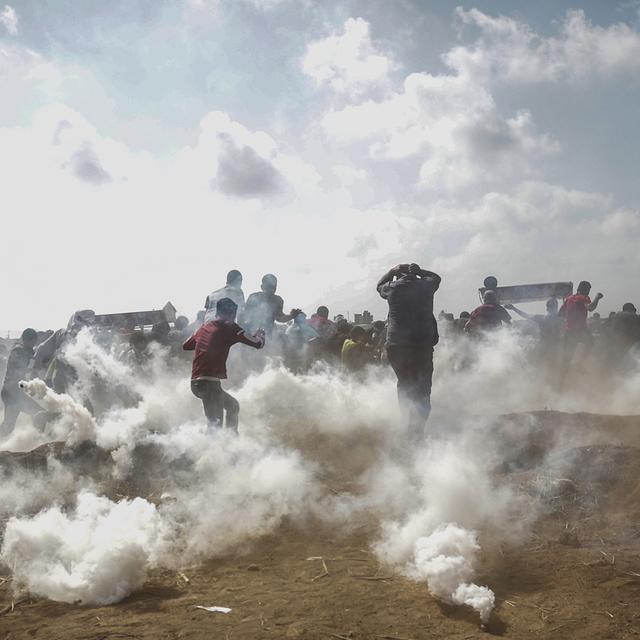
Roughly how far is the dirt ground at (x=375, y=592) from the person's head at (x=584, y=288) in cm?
530

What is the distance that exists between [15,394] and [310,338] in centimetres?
521

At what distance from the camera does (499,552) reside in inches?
182

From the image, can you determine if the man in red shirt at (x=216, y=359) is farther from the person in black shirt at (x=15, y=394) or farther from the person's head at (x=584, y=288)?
the person's head at (x=584, y=288)

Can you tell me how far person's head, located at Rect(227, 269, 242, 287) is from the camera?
30.9ft

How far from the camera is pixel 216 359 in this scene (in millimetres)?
6648

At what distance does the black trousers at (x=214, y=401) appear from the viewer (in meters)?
6.64

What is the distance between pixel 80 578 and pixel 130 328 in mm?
10402

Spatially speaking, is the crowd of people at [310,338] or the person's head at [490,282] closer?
the crowd of people at [310,338]

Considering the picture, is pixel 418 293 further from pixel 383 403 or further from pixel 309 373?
pixel 309 373

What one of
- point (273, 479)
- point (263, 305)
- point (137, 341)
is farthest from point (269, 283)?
point (273, 479)

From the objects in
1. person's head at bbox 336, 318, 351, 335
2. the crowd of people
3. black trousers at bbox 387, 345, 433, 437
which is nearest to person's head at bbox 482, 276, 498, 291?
the crowd of people

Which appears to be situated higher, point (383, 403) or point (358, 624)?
point (383, 403)

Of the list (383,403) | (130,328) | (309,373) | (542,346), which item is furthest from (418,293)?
(130,328)

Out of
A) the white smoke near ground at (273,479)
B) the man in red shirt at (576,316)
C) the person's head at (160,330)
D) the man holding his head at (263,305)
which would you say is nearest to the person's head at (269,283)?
the man holding his head at (263,305)
